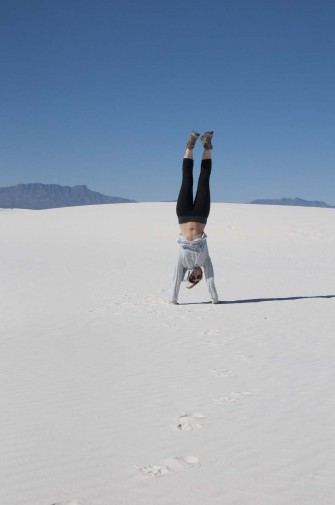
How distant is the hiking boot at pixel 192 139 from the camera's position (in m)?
8.52

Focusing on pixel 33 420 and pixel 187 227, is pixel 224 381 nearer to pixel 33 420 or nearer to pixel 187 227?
pixel 33 420

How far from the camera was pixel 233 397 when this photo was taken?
4203 millimetres

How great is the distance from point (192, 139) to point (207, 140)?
0.26 meters

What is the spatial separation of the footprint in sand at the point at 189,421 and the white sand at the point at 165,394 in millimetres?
19

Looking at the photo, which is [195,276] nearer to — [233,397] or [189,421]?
[233,397]

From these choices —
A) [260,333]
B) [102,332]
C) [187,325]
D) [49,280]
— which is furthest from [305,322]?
[49,280]

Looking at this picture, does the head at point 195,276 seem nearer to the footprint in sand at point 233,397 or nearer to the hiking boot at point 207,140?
the hiking boot at point 207,140

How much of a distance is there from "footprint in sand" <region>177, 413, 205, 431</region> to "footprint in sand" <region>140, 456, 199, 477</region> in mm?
492

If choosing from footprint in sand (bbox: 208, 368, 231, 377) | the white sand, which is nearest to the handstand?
the white sand

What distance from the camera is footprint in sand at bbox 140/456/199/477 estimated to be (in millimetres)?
2850

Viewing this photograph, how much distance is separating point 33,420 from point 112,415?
1.88 feet

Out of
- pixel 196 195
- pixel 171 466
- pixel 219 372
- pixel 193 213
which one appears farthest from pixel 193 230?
pixel 171 466

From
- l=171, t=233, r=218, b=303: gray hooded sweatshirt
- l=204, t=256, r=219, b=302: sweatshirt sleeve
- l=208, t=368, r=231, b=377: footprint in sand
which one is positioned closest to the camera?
l=208, t=368, r=231, b=377: footprint in sand

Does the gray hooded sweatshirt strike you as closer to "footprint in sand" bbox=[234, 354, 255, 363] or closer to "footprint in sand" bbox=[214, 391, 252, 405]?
"footprint in sand" bbox=[234, 354, 255, 363]
